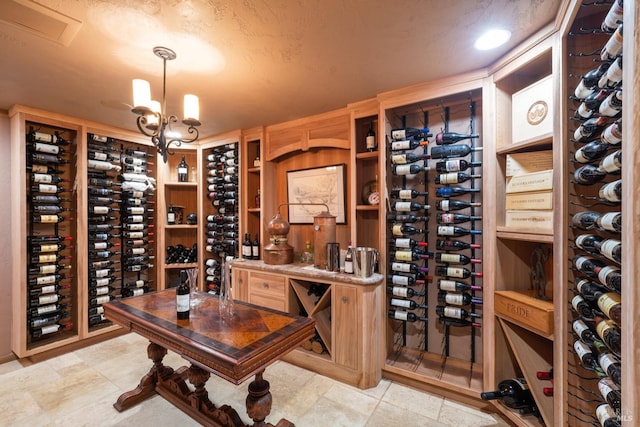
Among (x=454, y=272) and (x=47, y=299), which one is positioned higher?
(x=454, y=272)

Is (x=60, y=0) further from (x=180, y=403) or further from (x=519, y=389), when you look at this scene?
(x=519, y=389)

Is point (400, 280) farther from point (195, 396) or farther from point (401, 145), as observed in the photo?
point (195, 396)

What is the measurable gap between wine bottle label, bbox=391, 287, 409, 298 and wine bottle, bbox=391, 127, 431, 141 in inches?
50.3

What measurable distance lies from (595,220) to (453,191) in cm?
101

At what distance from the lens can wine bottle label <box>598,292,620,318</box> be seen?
105 centimetres

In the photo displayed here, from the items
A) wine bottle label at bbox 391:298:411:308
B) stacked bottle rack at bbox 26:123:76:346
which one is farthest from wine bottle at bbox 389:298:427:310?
stacked bottle rack at bbox 26:123:76:346

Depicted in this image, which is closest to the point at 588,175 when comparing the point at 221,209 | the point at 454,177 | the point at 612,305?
the point at 612,305

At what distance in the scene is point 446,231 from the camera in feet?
7.15

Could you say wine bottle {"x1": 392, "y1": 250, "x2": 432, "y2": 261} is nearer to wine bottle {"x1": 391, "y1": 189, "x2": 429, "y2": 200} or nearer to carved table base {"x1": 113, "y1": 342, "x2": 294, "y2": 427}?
wine bottle {"x1": 391, "y1": 189, "x2": 429, "y2": 200}

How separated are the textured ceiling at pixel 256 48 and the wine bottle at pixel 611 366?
1.61 metres

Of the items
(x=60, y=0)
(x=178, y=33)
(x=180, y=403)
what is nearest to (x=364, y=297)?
(x=180, y=403)

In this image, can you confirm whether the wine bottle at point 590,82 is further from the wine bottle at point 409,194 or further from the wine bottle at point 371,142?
the wine bottle at point 371,142

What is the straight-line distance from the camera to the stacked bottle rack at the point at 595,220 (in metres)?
1.04

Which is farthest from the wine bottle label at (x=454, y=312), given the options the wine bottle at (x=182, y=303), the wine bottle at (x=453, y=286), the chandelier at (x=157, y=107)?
the chandelier at (x=157, y=107)
